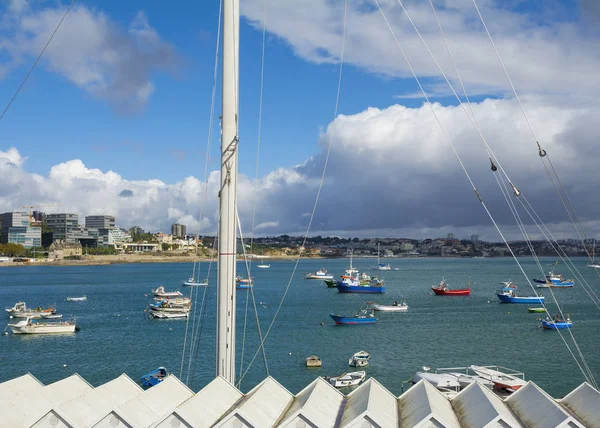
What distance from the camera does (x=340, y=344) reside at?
5366cm

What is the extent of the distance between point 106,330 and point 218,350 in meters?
53.0

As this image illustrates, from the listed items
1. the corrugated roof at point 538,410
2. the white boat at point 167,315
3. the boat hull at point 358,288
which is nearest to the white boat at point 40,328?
the white boat at point 167,315

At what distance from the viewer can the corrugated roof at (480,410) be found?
36.0ft

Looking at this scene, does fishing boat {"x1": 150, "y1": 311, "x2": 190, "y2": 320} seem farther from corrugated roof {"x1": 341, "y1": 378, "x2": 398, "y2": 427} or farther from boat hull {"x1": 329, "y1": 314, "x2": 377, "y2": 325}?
corrugated roof {"x1": 341, "y1": 378, "x2": 398, "y2": 427}

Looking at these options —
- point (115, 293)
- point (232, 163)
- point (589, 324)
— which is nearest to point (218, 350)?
point (232, 163)

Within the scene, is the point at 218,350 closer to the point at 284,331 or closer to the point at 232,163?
the point at 232,163

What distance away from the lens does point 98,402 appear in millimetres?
12070

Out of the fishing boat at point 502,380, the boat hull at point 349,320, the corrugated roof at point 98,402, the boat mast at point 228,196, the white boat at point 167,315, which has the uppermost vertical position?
the boat mast at point 228,196

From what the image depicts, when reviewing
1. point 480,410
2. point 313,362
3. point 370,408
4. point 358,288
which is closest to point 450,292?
point 358,288

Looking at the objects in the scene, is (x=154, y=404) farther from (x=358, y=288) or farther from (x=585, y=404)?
(x=358, y=288)

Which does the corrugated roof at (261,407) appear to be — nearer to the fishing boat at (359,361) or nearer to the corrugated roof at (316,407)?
the corrugated roof at (316,407)

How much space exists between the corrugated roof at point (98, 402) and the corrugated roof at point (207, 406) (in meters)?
1.32

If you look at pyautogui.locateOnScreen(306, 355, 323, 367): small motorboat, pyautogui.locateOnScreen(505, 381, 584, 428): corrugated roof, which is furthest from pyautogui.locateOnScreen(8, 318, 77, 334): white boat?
pyautogui.locateOnScreen(505, 381, 584, 428): corrugated roof

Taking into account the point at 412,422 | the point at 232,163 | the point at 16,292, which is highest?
the point at 232,163
